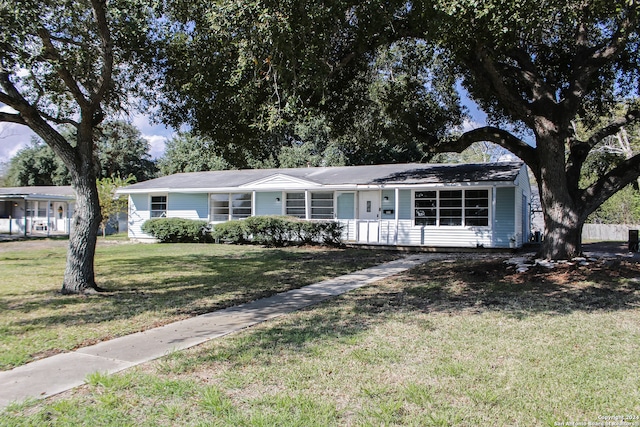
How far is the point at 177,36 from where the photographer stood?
9844 mm

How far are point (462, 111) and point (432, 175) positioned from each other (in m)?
4.34

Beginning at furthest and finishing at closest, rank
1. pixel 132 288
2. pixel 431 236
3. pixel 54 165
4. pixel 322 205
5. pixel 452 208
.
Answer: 1. pixel 54 165
2. pixel 322 205
3. pixel 431 236
4. pixel 452 208
5. pixel 132 288

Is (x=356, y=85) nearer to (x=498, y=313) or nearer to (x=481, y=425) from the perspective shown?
(x=498, y=313)

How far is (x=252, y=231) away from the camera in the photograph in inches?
829

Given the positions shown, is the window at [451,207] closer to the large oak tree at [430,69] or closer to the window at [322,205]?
the large oak tree at [430,69]

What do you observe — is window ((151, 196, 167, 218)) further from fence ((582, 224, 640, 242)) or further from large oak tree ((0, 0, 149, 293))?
fence ((582, 224, 640, 242))

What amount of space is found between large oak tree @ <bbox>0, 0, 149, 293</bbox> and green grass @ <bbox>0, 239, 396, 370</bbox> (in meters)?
1.11

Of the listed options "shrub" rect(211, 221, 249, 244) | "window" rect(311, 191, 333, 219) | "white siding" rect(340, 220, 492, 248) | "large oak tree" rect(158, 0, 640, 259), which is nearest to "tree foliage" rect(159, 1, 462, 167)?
"large oak tree" rect(158, 0, 640, 259)

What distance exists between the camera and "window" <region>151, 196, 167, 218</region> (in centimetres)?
2553

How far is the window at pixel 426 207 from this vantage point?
63.1 feet

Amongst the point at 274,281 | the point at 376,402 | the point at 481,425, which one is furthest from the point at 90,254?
the point at 481,425

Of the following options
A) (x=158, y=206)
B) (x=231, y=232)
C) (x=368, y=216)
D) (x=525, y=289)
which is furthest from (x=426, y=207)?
(x=158, y=206)

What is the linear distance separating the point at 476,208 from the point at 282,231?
8227mm

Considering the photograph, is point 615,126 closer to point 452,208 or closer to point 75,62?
point 452,208
